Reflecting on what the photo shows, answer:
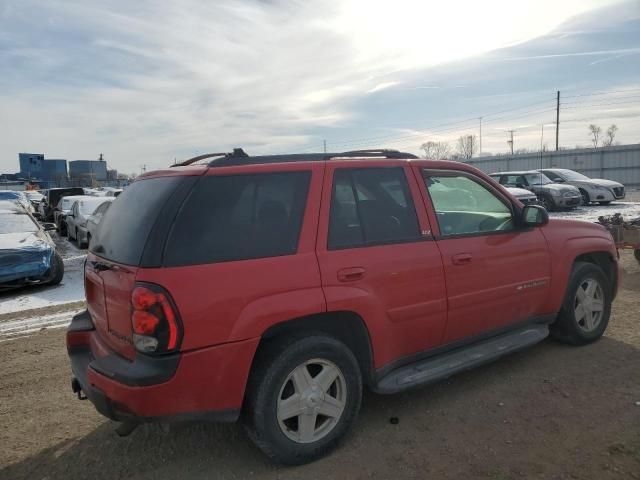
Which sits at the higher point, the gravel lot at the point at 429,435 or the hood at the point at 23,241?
the hood at the point at 23,241

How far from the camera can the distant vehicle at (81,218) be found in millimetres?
13198

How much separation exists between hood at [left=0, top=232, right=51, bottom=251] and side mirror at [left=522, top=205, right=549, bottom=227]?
25.5 feet

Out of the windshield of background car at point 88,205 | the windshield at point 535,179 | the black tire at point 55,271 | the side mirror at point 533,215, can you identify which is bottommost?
the black tire at point 55,271

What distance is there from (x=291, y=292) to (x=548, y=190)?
1789cm

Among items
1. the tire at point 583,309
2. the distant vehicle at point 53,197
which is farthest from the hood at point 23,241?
the distant vehicle at point 53,197

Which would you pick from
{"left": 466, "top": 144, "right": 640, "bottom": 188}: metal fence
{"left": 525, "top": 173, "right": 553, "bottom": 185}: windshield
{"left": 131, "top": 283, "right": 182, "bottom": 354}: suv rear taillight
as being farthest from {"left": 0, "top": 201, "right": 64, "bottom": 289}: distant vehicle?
{"left": 466, "top": 144, "right": 640, "bottom": 188}: metal fence

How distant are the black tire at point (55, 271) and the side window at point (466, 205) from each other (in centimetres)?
718

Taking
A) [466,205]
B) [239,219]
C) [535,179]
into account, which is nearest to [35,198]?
[535,179]

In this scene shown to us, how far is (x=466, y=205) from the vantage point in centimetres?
405

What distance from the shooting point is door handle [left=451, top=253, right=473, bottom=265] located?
3.50 metres

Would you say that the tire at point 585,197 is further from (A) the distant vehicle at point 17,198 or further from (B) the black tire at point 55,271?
(A) the distant vehicle at point 17,198

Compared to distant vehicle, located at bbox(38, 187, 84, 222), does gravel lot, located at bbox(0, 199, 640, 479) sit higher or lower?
lower

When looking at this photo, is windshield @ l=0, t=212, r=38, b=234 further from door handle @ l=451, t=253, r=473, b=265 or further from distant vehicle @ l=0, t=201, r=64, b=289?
door handle @ l=451, t=253, r=473, b=265

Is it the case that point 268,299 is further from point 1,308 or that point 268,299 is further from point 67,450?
point 1,308
